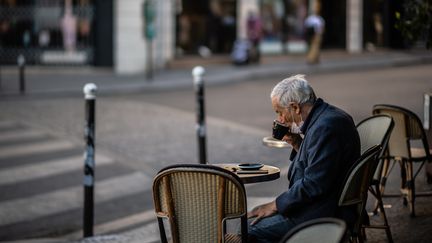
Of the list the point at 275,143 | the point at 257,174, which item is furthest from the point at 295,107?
the point at 275,143

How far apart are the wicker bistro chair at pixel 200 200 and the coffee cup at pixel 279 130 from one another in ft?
2.59

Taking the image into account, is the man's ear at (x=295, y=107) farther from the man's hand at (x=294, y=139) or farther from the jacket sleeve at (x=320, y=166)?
the man's hand at (x=294, y=139)

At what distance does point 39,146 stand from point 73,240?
4575 millimetres

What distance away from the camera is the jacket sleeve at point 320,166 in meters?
4.73

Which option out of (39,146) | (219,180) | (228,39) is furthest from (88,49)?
(219,180)

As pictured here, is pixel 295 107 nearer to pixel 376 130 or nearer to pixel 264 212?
pixel 264 212

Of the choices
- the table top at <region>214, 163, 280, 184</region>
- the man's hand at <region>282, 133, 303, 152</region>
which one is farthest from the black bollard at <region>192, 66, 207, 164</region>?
Result: the man's hand at <region>282, 133, 303, 152</region>

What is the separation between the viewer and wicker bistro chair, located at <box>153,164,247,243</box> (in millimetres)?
4449

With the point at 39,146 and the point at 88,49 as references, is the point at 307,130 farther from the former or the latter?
the point at 88,49

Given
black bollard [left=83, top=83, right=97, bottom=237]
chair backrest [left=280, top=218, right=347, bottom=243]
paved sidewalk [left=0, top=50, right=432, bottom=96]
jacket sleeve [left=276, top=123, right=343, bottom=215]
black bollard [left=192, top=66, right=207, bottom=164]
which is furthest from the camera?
paved sidewalk [left=0, top=50, right=432, bottom=96]

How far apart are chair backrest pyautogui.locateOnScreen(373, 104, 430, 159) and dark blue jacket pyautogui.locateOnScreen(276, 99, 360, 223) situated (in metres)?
2.13

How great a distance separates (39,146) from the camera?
12422mm

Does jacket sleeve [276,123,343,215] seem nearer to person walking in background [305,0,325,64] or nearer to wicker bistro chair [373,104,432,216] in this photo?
wicker bistro chair [373,104,432,216]

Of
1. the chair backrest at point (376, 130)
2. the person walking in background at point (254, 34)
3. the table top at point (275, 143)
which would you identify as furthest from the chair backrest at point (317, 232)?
the person walking in background at point (254, 34)
